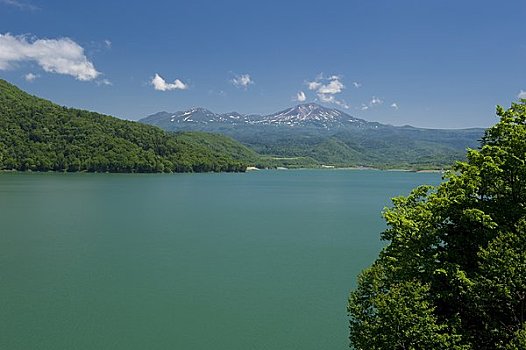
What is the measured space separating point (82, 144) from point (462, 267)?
14308cm

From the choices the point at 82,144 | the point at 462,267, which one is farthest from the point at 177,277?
the point at 82,144

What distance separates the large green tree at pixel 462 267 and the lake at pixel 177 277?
246 inches

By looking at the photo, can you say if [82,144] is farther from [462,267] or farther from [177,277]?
[462,267]

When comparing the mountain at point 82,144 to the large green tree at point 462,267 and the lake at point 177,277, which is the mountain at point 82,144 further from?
the large green tree at point 462,267

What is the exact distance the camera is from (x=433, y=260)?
1267cm

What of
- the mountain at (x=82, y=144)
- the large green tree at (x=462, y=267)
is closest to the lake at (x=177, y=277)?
the large green tree at (x=462, y=267)

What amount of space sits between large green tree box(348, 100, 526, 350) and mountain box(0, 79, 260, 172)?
5060 inches

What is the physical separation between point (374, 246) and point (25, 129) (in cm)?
13967

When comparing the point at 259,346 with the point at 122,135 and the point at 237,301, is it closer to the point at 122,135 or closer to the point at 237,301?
the point at 237,301

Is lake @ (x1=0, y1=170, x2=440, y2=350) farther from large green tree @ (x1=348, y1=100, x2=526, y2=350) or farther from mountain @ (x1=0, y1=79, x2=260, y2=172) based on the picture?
mountain @ (x1=0, y1=79, x2=260, y2=172)

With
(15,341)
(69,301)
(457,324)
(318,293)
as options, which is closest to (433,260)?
(457,324)

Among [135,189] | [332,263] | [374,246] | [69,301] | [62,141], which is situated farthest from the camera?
[62,141]

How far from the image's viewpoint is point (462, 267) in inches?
491

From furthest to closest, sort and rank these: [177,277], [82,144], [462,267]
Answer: [82,144] → [177,277] → [462,267]
